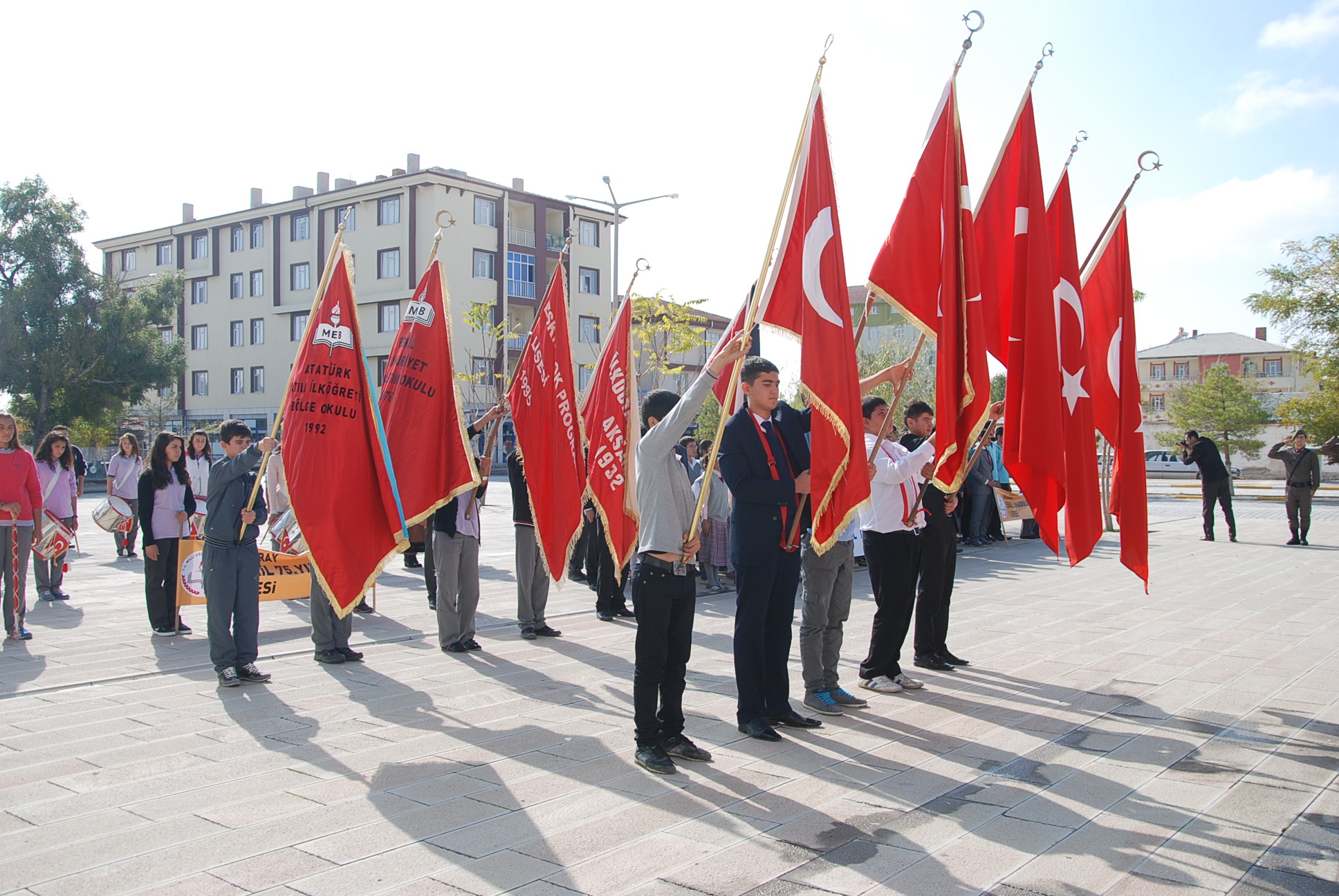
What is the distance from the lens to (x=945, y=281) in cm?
628

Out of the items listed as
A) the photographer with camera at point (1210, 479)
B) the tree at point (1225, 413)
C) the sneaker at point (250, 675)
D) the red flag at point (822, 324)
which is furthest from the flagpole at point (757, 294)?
the tree at point (1225, 413)

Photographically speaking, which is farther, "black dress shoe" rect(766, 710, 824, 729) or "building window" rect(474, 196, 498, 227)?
"building window" rect(474, 196, 498, 227)

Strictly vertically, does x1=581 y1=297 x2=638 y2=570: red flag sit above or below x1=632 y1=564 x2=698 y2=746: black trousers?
above

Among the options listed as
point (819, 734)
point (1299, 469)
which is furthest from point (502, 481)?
point (819, 734)

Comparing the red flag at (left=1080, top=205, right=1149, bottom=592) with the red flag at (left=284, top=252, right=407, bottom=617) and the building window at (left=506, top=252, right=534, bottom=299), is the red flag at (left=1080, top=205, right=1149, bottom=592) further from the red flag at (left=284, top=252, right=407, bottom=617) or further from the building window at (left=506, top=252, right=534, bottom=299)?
the building window at (left=506, top=252, right=534, bottom=299)

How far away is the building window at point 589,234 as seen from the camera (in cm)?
5809

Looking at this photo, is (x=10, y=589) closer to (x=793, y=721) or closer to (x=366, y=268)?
(x=793, y=721)

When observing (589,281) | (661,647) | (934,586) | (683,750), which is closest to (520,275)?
(589,281)

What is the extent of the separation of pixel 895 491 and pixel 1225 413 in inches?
2280

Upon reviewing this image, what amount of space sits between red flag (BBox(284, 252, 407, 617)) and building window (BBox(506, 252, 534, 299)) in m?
48.6

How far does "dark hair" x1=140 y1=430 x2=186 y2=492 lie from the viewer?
9.35 meters

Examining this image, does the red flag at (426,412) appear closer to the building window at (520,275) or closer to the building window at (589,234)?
the building window at (520,275)

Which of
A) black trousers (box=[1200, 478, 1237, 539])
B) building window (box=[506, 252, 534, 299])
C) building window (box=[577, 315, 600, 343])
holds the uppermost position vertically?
building window (box=[506, 252, 534, 299])

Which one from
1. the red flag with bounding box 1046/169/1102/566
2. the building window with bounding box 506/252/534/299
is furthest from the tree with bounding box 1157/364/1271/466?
the red flag with bounding box 1046/169/1102/566
